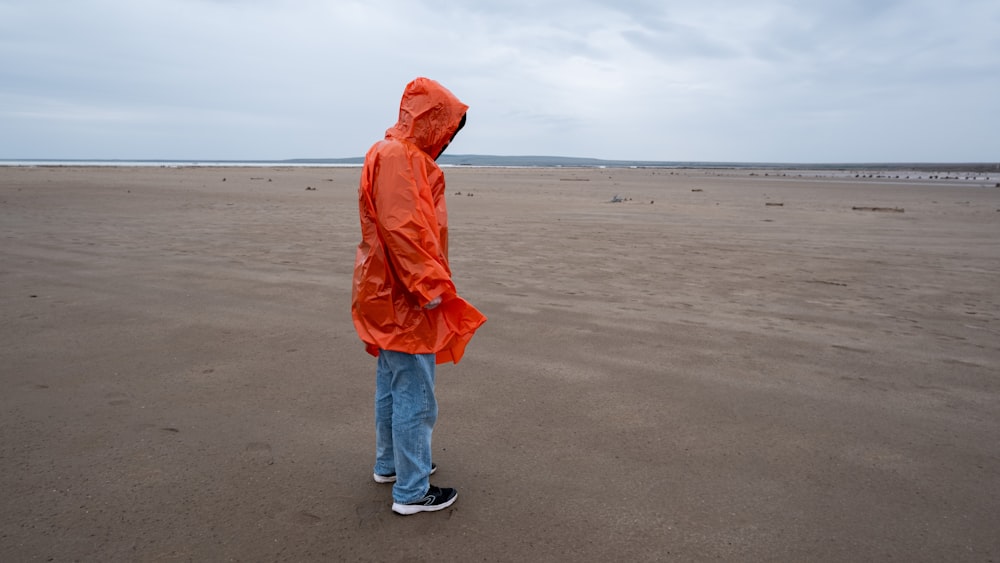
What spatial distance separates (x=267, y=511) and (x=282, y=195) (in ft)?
73.5

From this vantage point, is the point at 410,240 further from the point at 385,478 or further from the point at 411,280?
the point at 385,478

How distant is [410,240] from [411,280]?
0.18 m

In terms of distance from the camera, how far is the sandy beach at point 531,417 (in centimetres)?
291

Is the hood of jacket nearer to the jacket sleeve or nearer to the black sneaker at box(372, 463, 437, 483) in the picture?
the jacket sleeve

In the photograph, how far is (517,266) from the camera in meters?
9.53

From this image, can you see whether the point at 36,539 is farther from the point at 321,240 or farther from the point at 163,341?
the point at 321,240

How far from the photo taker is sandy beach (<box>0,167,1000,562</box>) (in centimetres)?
291

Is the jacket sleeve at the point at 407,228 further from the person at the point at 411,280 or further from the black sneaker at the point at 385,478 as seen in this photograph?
the black sneaker at the point at 385,478

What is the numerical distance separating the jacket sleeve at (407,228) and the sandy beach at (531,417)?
1.16 m

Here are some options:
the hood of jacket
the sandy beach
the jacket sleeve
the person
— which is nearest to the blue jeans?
the person

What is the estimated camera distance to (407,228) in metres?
2.78

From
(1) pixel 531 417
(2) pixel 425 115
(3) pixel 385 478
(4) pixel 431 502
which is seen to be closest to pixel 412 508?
(4) pixel 431 502

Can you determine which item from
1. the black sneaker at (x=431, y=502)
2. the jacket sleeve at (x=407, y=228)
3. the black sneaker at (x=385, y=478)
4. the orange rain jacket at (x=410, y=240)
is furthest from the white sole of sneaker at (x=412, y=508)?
the jacket sleeve at (x=407, y=228)

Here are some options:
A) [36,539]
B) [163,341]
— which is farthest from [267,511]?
[163,341]
